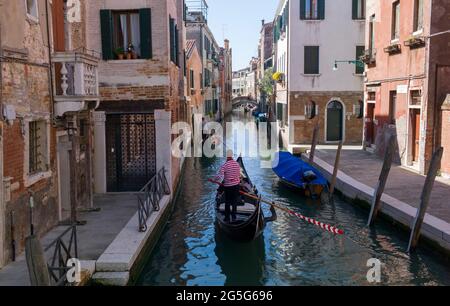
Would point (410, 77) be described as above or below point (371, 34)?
below

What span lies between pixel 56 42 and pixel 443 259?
714 cm

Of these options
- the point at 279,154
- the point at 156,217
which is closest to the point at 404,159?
the point at 279,154

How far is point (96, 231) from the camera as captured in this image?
803 cm

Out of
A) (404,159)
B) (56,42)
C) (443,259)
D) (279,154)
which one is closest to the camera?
(443,259)

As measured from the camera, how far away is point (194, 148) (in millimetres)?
22094

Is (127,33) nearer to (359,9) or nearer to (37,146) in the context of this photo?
(37,146)

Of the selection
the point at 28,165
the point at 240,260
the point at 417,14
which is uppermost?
the point at 417,14

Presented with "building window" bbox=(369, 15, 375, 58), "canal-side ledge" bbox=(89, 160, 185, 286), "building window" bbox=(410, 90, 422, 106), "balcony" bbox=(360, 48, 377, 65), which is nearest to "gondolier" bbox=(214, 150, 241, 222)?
"canal-side ledge" bbox=(89, 160, 185, 286)

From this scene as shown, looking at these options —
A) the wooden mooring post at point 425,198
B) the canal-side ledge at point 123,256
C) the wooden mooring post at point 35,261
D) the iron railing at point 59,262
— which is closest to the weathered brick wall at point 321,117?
the wooden mooring post at point 425,198

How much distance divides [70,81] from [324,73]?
1514 cm

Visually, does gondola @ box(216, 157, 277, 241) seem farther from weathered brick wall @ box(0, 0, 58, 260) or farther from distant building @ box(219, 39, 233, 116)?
distant building @ box(219, 39, 233, 116)

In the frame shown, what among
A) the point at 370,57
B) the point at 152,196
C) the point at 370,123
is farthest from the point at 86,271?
the point at 370,123

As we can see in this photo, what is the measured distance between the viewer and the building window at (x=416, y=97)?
41.8 feet
